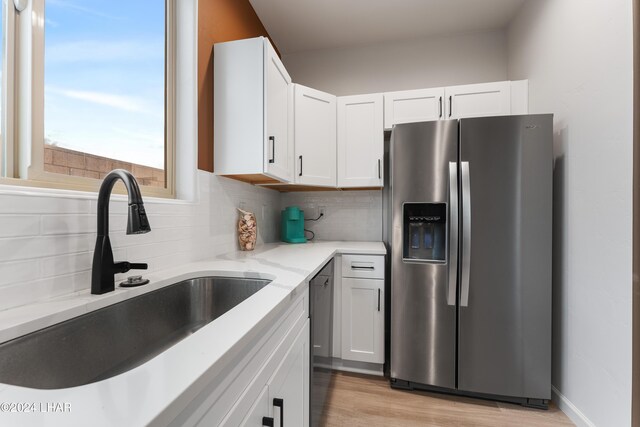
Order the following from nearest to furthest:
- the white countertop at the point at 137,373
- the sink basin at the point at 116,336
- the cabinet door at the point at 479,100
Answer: the white countertop at the point at 137,373, the sink basin at the point at 116,336, the cabinet door at the point at 479,100

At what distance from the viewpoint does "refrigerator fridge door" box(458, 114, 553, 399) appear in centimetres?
166

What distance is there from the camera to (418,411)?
1673 mm

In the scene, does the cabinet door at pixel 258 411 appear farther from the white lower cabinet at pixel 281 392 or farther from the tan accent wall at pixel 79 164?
the tan accent wall at pixel 79 164

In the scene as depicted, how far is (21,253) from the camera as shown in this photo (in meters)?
0.76

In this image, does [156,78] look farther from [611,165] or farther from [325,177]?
[611,165]

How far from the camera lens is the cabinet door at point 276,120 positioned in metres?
1.66

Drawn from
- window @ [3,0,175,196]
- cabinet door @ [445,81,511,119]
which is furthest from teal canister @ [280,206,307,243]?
cabinet door @ [445,81,511,119]

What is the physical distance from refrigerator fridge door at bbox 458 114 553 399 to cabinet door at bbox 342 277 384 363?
52 cm

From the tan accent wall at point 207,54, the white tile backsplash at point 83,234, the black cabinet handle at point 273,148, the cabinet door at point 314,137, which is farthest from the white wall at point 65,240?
the cabinet door at point 314,137

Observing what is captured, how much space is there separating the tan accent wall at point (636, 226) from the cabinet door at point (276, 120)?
5.65ft

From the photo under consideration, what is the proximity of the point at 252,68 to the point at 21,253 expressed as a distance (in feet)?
4.53

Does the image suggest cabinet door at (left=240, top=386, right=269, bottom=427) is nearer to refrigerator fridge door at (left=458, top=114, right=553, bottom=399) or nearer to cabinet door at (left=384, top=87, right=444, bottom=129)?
refrigerator fridge door at (left=458, top=114, right=553, bottom=399)

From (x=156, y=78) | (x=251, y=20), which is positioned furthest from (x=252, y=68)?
(x=251, y=20)

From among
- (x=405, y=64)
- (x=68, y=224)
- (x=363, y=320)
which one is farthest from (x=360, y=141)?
(x=68, y=224)
